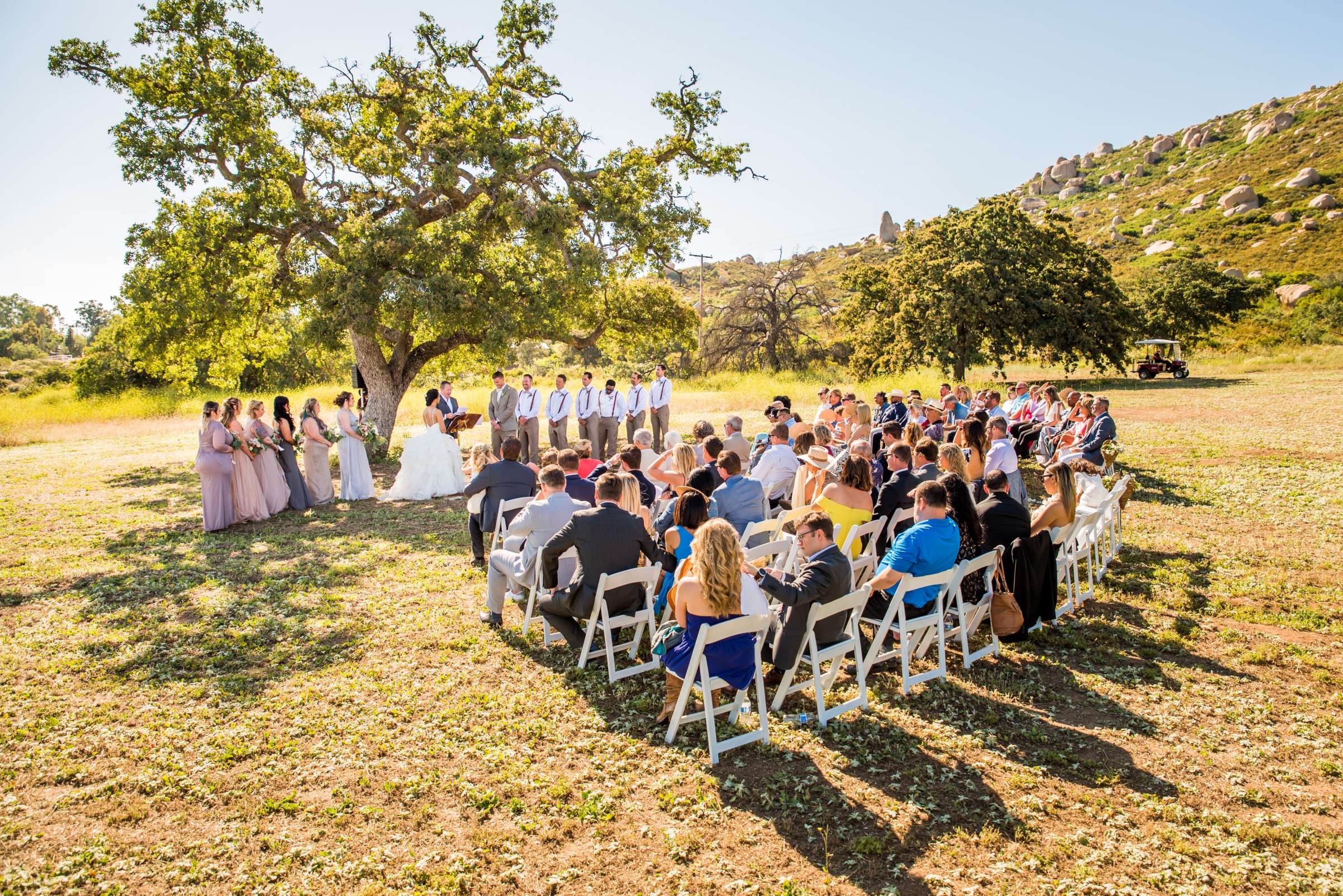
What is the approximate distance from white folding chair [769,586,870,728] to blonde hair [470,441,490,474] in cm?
409

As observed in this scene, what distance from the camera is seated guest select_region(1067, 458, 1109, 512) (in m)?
7.30

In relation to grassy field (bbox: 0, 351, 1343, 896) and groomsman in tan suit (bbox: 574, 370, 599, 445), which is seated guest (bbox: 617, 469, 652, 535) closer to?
grassy field (bbox: 0, 351, 1343, 896)

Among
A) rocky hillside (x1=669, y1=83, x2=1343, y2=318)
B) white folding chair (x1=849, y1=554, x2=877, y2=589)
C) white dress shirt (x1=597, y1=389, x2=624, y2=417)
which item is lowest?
white folding chair (x1=849, y1=554, x2=877, y2=589)

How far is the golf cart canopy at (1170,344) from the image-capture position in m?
35.0

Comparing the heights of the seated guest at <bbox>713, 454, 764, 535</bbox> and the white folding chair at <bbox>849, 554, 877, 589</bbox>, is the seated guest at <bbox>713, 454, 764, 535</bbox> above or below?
above

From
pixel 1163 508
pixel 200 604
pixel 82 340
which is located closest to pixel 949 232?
pixel 1163 508

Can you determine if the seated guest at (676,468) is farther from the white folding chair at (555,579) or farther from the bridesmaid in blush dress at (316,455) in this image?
the bridesmaid in blush dress at (316,455)

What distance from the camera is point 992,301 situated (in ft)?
103

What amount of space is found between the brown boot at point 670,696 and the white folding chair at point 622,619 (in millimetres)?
703

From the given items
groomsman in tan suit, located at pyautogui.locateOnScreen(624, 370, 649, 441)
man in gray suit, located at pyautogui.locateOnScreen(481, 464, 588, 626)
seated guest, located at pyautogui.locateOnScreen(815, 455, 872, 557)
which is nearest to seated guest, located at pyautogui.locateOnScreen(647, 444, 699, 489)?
man in gray suit, located at pyautogui.locateOnScreen(481, 464, 588, 626)

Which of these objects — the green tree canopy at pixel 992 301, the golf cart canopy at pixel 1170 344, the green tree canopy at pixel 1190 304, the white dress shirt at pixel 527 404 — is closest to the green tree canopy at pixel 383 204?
the white dress shirt at pixel 527 404

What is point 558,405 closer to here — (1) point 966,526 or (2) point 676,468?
(2) point 676,468

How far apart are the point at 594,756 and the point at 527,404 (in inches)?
447

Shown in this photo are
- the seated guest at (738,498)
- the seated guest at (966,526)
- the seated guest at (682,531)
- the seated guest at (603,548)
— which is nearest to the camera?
the seated guest at (682,531)
